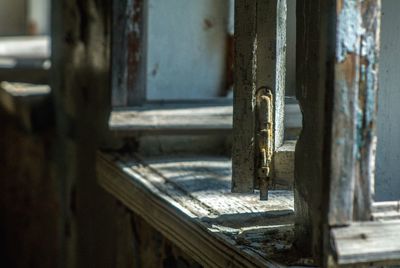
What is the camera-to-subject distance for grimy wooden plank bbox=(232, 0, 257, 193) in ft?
7.09

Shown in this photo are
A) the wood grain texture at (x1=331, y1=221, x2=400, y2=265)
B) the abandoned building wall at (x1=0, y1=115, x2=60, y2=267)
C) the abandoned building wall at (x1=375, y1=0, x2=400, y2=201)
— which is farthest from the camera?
the abandoned building wall at (x1=0, y1=115, x2=60, y2=267)

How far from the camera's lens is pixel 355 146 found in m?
1.70

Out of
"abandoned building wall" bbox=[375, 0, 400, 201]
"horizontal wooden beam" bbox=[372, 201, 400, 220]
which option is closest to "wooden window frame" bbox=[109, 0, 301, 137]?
"abandoned building wall" bbox=[375, 0, 400, 201]

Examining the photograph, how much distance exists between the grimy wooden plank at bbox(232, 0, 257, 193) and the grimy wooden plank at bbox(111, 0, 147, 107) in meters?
1.16

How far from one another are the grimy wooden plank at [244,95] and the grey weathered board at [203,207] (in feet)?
0.34

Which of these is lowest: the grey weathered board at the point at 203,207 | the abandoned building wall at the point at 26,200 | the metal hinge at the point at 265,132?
the abandoned building wall at the point at 26,200

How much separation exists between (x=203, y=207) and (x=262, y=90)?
1.36 feet

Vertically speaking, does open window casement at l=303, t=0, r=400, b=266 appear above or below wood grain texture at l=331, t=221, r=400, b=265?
above

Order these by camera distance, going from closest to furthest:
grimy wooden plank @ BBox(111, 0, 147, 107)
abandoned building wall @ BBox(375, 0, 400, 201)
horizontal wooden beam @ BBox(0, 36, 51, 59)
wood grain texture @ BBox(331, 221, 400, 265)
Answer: wood grain texture @ BBox(331, 221, 400, 265)
abandoned building wall @ BBox(375, 0, 400, 201)
grimy wooden plank @ BBox(111, 0, 147, 107)
horizontal wooden beam @ BBox(0, 36, 51, 59)

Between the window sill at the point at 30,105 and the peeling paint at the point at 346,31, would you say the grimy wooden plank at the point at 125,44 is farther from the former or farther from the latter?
the peeling paint at the point at 346,31

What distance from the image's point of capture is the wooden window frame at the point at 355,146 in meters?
1.67

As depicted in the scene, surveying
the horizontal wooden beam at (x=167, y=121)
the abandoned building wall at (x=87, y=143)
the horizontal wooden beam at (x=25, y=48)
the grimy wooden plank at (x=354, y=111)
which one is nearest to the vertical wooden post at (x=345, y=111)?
the grimy wooden plank at (x=354, y=111)

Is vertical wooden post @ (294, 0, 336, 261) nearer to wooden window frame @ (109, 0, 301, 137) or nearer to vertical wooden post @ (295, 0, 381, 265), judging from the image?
vertical wooden post @ (295, 0, 381, 265)

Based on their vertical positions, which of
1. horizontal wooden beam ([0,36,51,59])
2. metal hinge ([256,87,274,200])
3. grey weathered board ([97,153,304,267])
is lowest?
grey weathered board ([97,153,304,267])
